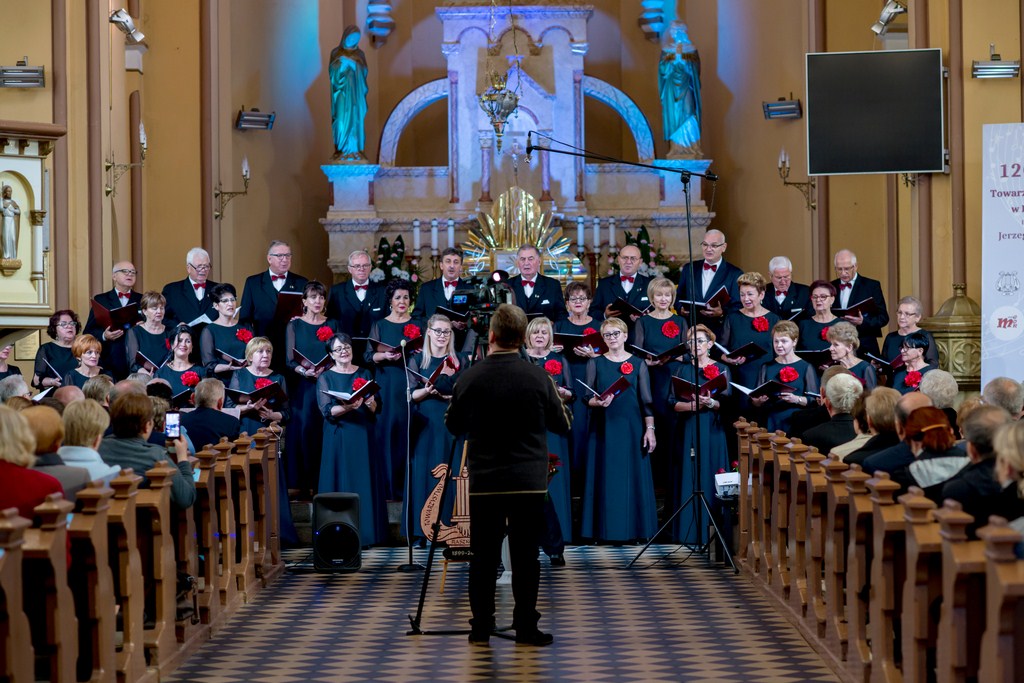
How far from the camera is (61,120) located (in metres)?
9.72

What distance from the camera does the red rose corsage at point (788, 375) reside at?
8.23 m

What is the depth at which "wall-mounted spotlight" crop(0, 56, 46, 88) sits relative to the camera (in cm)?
945

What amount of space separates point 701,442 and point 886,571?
3.85 meters

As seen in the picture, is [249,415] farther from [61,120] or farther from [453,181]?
[453,181]

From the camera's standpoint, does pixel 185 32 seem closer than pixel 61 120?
No

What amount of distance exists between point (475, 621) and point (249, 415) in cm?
297

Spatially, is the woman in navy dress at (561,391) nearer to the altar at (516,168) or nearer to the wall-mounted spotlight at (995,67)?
the wall-mounted spotlight at (995,67)

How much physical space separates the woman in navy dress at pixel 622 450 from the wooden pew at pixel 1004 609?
15.9 ft

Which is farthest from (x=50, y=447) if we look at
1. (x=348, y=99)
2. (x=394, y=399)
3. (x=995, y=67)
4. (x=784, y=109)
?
(x=784, y=109)

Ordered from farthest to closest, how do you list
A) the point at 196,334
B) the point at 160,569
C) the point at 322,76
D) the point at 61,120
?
1. the point at 322,76
2. the point at 61,120
3. the point at 196,334
4. the point at 160,569

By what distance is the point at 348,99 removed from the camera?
519 inches

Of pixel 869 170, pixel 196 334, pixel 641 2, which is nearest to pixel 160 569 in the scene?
pixel 196 334

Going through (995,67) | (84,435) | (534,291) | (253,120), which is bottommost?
(84,435)

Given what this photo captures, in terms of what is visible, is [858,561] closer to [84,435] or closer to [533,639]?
[533,639]
